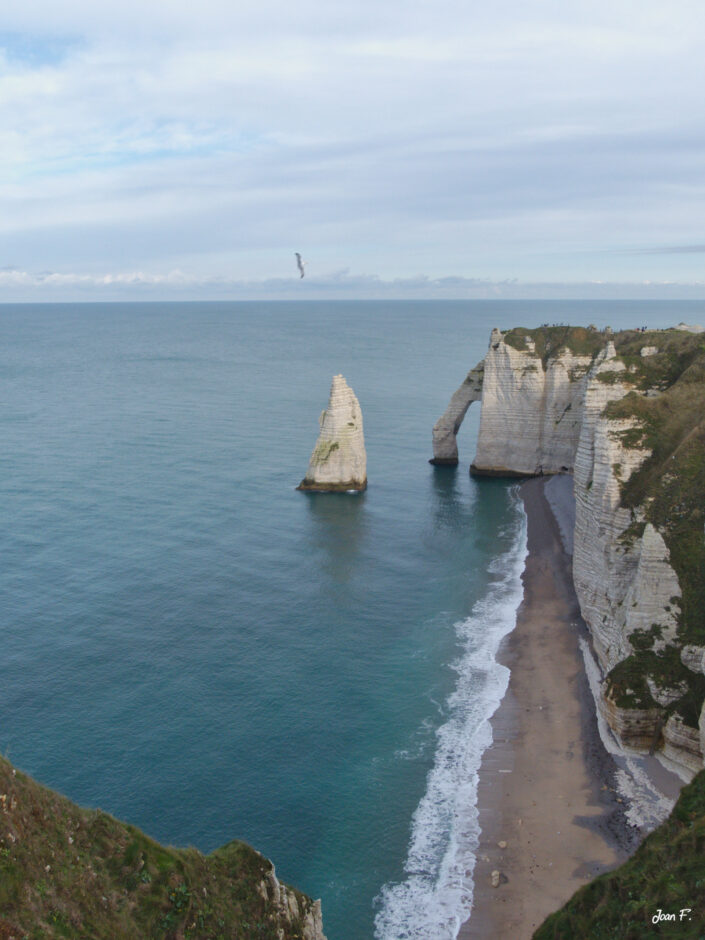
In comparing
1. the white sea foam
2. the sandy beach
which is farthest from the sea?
the sandy beach

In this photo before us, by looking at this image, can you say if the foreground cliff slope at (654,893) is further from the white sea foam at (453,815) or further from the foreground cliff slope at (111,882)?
the foreground cliff slope at (111,882)

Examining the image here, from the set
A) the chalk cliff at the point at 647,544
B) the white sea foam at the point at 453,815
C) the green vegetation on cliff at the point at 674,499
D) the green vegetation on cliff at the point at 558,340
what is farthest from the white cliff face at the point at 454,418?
the white sea foam at the point at 453,815

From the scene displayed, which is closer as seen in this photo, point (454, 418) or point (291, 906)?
point (291, 906)

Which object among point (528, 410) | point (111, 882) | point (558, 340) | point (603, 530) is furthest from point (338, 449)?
point (111, 882)

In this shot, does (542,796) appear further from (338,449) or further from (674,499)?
(338,449)

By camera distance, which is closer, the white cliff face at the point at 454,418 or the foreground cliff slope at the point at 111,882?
the foreground cliff slope at the point at 111,882
